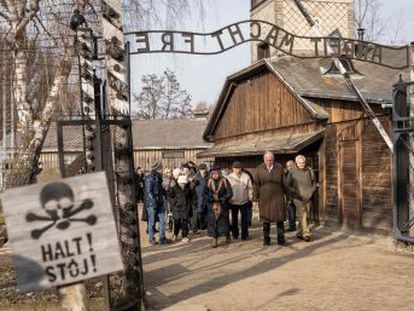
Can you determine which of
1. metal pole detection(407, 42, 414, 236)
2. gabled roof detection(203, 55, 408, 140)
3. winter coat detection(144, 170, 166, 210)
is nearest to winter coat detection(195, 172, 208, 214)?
winter coat detection(144, 170, 166, 210)

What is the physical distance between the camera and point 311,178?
1428cm

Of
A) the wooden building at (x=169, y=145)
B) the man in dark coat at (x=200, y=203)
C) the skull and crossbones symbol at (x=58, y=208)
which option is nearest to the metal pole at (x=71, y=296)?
the skull and crossbones symbol at (x=58, y=208)

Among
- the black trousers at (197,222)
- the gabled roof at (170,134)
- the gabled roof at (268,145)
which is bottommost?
the black trousers at (197,222)

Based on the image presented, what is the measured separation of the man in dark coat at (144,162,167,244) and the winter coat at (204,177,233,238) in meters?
1.07

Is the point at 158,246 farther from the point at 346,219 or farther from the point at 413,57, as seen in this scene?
the point at 413,57

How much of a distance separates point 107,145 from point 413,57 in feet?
20.5

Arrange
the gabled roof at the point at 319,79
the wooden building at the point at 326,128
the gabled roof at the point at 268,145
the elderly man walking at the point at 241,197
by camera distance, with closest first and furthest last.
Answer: the wooden building at the point at 326,128
the elderly man walking at the point at 241,197
the gabled roof at the point at 319,79
the gabled roof at the point at 268,145

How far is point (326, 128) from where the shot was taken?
54.4 feet

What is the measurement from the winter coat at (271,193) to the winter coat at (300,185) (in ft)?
1.90

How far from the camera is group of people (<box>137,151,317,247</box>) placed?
43.6ft

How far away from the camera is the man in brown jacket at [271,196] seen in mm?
13102

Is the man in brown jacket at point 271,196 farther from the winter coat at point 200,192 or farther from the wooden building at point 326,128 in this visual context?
the wooden building at point 326,128

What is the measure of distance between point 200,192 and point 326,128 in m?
3.66

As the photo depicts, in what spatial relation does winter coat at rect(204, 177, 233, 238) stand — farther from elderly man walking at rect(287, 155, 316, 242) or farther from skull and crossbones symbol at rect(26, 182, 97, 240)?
skull and crossbones symbol at rect(26, 182, 97, 240)
